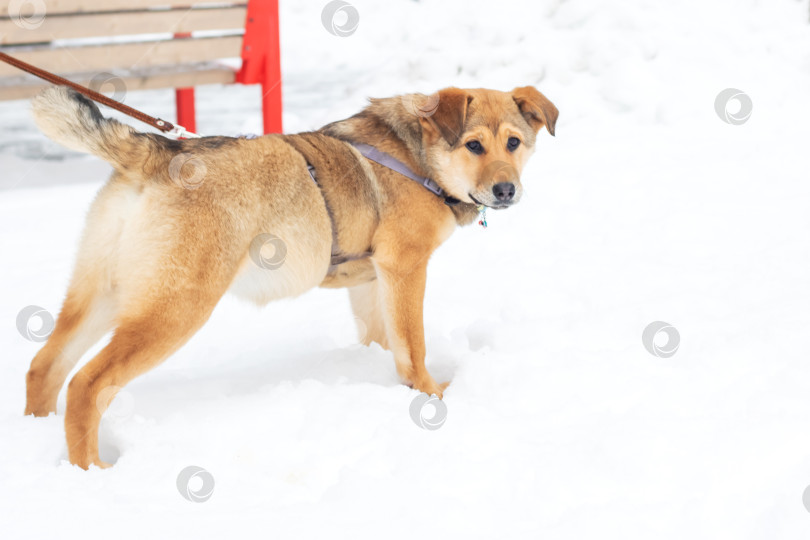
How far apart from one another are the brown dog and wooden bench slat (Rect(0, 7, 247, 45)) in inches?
144

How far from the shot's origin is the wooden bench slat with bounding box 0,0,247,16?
20.4 ft

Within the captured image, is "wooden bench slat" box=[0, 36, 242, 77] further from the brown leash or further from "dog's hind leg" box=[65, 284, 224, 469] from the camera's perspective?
"dog's hind leg" box=[65, 284, 224, 469]

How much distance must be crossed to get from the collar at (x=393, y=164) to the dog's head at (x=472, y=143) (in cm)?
5

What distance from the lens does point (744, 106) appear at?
287 inches

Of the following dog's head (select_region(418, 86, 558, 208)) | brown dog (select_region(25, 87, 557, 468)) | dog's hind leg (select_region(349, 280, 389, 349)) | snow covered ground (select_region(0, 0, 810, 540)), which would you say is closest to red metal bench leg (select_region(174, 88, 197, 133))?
snow covered ground (select_region(0, 0, 810, 540))

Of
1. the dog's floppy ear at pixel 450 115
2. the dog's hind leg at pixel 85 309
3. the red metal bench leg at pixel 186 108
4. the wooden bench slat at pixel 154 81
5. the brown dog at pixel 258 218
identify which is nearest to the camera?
the brown dog at pixel 258 218

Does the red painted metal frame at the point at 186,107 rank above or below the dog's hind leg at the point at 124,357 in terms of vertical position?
below

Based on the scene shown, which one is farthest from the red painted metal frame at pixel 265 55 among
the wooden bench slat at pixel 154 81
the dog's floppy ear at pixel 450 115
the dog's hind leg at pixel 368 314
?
the dog's floppy ear at pixel 450 115

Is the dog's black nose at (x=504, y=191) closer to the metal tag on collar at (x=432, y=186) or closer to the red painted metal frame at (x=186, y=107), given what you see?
the metal tag on collar at (x=432, y=186)

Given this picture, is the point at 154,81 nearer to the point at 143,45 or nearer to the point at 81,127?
the point at 143,45

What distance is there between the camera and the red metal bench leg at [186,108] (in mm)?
8031

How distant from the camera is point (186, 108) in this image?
8.12 metres

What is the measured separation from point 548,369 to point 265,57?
4.77 m

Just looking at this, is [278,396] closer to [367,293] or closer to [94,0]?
[367,293]
